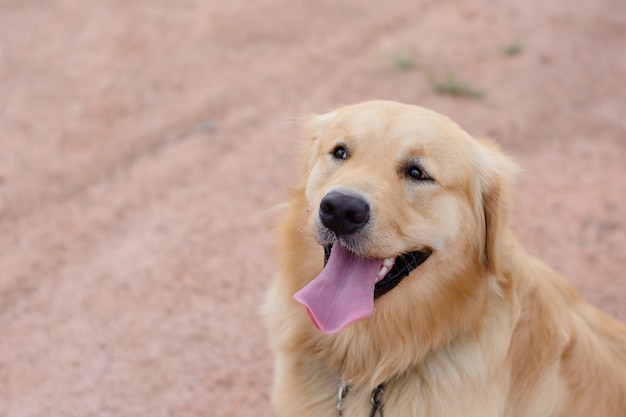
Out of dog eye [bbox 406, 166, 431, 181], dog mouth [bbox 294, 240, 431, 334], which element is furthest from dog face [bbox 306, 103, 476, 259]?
dog mouth [bbox 294, 240, 431, 334]

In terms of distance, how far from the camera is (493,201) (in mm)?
3178

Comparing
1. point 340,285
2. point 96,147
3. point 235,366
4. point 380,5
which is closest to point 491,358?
point 340,285

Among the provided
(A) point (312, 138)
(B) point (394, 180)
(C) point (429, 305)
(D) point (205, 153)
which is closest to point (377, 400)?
(C) point (429, 305)

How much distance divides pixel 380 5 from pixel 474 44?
1.39 m

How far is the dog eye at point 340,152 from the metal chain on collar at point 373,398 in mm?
1075

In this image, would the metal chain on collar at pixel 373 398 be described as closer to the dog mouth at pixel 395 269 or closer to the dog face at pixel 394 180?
the dog mouth at pixel 395 269

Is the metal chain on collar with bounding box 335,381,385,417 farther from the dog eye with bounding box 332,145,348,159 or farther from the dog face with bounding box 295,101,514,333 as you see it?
the dog eye with bounding box 332,145,348,159

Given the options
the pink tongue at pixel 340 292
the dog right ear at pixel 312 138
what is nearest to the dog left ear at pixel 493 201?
the pink tongue at pixel 340 292

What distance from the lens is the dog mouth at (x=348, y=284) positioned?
9.39ft

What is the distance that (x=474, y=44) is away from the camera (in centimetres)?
793

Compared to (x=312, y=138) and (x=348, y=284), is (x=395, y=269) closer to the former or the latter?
(x=348, y=284)

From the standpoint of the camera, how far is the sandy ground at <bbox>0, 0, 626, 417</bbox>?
4.38 meters

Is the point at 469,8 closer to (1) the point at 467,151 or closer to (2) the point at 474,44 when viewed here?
(2) the point at 474,44

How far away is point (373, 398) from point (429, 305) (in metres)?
0.51
